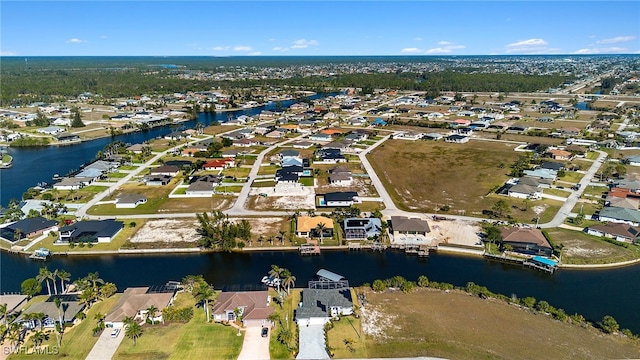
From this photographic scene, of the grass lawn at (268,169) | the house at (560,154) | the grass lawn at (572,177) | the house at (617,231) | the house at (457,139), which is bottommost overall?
the house at (617,231)

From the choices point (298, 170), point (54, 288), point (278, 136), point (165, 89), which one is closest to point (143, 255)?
point (54, 288)

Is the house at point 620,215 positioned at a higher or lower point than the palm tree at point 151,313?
higher

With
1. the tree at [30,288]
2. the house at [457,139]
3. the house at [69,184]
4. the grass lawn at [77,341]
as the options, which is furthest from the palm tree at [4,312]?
the house at [457,139]

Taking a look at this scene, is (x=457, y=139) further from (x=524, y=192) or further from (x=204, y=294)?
(x=204, y=294)

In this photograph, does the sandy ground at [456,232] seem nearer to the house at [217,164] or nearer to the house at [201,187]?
the house at [201,187]

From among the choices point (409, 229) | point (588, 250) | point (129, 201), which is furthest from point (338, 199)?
point (588, 250)

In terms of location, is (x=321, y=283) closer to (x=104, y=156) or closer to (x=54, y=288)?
(x=54, y=288)

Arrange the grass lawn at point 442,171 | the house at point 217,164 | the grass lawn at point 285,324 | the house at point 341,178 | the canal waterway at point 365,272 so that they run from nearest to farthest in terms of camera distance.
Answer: the grass lawn at point 285,324 < the canal waterway at point 365,272 < the grass lawn at point 442,171 < the house at point 341,178 < the house at point 217,164
